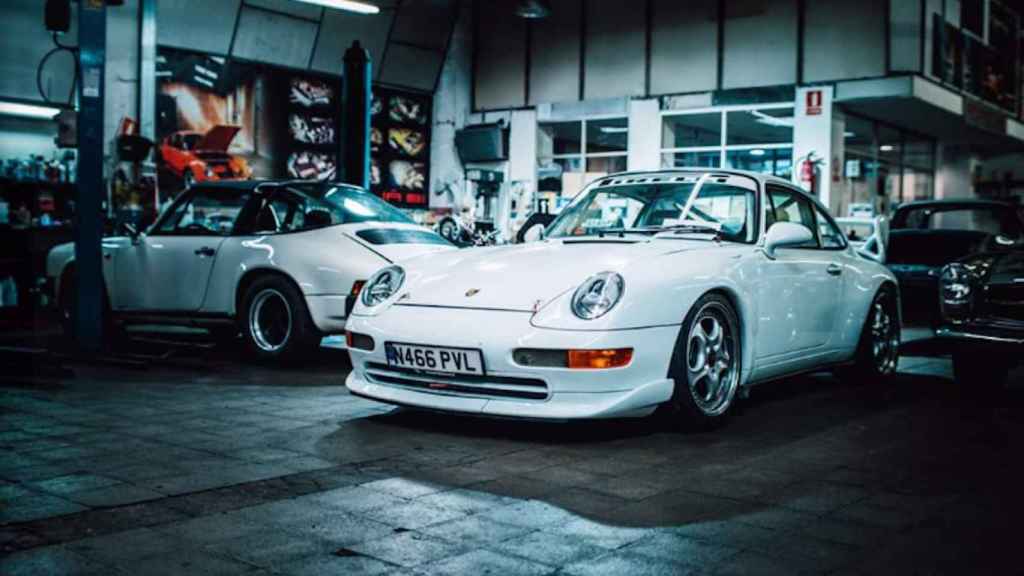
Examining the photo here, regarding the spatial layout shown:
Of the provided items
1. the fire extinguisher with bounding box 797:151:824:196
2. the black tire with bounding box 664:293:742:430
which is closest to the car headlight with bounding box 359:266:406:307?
the black tire with bounding box 664:293:742:430

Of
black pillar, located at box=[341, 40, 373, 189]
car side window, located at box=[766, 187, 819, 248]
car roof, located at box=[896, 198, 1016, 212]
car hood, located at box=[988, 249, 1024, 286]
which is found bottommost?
car hood, located at box=[988, 249, 1024, 286]

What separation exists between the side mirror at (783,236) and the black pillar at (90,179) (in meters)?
5.15

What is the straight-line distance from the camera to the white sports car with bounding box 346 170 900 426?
175 inches

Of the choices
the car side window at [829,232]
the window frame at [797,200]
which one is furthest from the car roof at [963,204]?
the window frame at [797,200]

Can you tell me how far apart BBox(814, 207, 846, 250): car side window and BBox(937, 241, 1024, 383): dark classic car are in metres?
0.71

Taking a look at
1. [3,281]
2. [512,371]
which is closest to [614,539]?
[512,371]

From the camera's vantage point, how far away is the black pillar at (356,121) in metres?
11.4

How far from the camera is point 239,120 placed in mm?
18469

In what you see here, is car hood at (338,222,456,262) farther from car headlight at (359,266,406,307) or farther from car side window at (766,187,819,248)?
car side window at (766,187,819,248)

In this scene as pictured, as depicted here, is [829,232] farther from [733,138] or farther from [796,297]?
[733,138]

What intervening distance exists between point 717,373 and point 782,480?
114 cm

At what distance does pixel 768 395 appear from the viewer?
6.33 m

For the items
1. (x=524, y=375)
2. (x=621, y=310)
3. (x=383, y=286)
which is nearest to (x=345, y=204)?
(x=383, y=286)

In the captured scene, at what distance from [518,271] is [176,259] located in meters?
4.13
